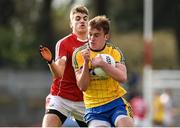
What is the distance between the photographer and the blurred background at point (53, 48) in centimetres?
3306

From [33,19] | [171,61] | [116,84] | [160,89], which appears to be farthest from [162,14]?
[116,84]

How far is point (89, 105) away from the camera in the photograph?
30.9 ft

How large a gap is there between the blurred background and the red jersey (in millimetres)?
16533

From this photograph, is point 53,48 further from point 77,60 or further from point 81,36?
point 77,60

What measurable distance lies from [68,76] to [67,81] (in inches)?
2.8

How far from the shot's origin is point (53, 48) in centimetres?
4309

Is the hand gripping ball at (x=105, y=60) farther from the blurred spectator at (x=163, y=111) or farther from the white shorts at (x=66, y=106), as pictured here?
the blurred spectator at (x=163, y=111)

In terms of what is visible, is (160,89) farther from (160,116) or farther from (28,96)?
(28,96)

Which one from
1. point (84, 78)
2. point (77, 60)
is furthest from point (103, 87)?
point (77, 60)

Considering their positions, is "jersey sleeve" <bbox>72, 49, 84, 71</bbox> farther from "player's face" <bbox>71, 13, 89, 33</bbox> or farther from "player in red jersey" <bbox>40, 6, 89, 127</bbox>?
"player's face" <bbox>71, 13, 89, 33</bbox>

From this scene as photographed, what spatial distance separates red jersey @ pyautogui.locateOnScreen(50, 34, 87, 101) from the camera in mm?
10352

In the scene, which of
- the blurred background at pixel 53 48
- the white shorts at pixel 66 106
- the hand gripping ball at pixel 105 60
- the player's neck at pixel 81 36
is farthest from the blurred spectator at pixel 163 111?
the hand gripping ball at pixel 105 60

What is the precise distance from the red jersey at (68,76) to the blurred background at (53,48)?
16533 mm

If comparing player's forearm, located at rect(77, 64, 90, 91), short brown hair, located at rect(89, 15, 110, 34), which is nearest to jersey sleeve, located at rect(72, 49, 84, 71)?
player's forearm, located at rect(77, 64, 90, 91)
